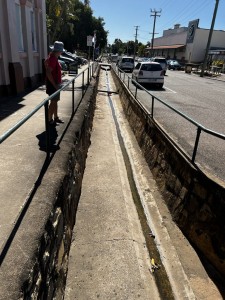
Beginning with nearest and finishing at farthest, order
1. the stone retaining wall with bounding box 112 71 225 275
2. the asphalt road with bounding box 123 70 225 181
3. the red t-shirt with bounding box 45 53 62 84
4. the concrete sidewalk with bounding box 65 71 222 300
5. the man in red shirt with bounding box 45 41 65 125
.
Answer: the concrete sidewalk with bounding box 65 71 222 300, the stone retaining wall with bounding box 112 71 225 275, the man in red shirt with bounding box 45 41 65 125, the red t-shirt with bounding box 45 53 62 84, the asphalt road with bounding box 123 70 225 181

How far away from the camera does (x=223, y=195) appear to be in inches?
175

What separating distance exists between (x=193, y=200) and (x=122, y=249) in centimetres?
163

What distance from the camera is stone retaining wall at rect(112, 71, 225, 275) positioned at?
14.9 ft

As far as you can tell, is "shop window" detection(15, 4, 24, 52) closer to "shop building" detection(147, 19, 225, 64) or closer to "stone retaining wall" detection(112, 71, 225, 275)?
"stone retaining wall" detection(112, 71, 225, 275)

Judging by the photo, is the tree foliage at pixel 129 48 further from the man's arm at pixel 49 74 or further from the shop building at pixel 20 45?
the man's arm at pixel 49 74

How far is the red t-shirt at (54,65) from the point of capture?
579 cm

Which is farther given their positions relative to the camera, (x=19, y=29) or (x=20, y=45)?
(x=20, y=45)

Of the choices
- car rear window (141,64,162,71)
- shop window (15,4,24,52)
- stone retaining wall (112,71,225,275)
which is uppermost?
shop window (15,4,24,52)

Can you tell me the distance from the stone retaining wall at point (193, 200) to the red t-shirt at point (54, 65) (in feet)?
10.2

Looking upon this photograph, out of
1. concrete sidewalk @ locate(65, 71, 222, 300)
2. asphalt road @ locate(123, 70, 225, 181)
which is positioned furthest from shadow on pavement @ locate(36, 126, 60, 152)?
asphalt road @ locate(123, 70, 225, 181)

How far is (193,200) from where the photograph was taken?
5.22 meters

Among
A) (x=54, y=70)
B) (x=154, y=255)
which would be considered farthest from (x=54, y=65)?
(x=154, y=255)

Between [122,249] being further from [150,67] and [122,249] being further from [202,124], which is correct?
[150,67]

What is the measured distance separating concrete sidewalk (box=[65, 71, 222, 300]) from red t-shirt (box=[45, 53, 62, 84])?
2636 mm
